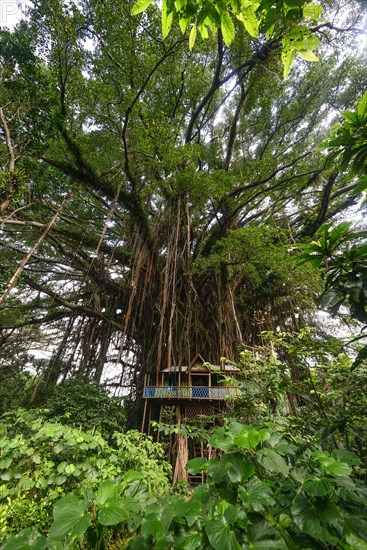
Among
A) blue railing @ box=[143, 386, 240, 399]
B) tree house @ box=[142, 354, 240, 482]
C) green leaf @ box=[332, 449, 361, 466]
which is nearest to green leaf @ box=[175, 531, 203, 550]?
green leaf @ box=[332, 449, 361, 466]

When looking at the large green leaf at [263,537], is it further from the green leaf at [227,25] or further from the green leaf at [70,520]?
the green leaf at [227,25]

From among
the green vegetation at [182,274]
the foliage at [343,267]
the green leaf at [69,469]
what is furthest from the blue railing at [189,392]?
the foliage at [343,267]

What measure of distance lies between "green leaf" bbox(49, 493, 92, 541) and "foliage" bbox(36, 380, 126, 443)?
300cm

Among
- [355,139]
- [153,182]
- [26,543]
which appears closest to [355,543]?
[26,543]

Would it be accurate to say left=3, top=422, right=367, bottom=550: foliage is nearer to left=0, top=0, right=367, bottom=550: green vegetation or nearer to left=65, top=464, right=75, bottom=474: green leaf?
left=0, top=0, right=367, bottom=550: green vegetation

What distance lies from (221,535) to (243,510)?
102mm

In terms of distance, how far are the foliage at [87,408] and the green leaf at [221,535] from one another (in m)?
3.21

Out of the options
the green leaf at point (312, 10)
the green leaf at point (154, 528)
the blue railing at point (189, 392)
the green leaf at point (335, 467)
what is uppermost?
the green leaf at point (312, 10)

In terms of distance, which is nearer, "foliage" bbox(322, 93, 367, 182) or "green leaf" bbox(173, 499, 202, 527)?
"green leaf" bbox(173, 499, 202, 527)

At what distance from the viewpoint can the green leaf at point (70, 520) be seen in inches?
19.1

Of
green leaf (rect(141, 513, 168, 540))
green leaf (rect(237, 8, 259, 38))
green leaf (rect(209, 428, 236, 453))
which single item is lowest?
green leaf (rect(141, 513, 168, 540))

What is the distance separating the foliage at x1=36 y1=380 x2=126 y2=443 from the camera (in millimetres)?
3207

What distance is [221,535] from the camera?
43 cm

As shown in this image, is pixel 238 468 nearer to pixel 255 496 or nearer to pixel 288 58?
pixel 255 496
